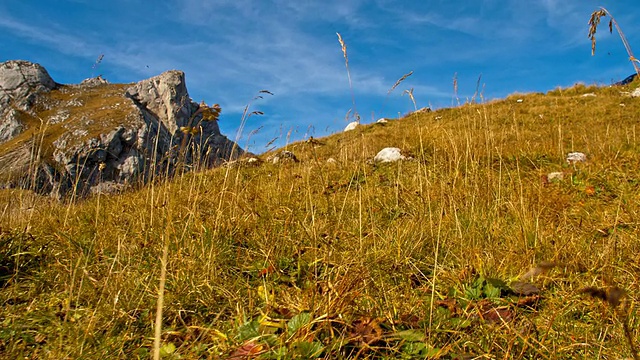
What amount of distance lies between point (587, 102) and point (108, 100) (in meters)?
40.1

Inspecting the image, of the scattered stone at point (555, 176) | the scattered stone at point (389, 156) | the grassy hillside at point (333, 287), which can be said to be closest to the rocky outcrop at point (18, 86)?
the scattered stone at point (389, 156)

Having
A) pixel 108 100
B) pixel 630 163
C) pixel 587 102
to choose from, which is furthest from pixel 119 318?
pixel 108 100

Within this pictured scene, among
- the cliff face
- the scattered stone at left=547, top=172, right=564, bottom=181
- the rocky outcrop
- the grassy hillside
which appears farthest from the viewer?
the rocky outcrop

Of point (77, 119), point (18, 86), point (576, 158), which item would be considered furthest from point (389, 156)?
point (18, 86)

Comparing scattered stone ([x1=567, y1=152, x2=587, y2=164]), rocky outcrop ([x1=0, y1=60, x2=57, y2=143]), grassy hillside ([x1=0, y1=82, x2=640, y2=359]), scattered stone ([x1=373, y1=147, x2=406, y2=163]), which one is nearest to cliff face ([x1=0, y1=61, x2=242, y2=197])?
rocky outcrop ([x1=0, y1=60, x2=57, y2=143])

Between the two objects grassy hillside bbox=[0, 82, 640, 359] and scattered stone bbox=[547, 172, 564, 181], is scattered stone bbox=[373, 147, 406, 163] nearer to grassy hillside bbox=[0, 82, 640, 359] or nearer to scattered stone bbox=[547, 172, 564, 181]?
scattered stone bbox=[547, 172, 564, 181]

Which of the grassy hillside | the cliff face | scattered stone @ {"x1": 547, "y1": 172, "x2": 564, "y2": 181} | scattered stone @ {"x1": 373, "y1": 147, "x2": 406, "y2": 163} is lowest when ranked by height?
the grassy hillside

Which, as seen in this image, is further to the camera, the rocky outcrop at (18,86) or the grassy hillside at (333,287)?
the rocky outcrop at (18,86)

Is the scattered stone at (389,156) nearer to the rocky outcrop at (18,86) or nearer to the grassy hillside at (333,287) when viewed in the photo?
the grassy hillside at (333,287)

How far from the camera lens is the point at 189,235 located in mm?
2727

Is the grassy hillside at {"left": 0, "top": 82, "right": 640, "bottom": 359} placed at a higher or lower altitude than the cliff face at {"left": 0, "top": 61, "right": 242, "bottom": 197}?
lower

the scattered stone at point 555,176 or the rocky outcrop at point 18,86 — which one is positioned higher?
the rocky outcrop at point 18,86

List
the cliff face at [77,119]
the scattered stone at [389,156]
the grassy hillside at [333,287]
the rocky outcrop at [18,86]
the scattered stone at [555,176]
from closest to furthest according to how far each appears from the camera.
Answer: the grassy hillside at [333,287], the scattered stone at [555,176], the scattered stone at [389,156], the cliff face at [77,119], the rocky outcrop at [18,86]

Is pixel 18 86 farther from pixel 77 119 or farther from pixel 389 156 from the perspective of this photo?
pixel 389 156
